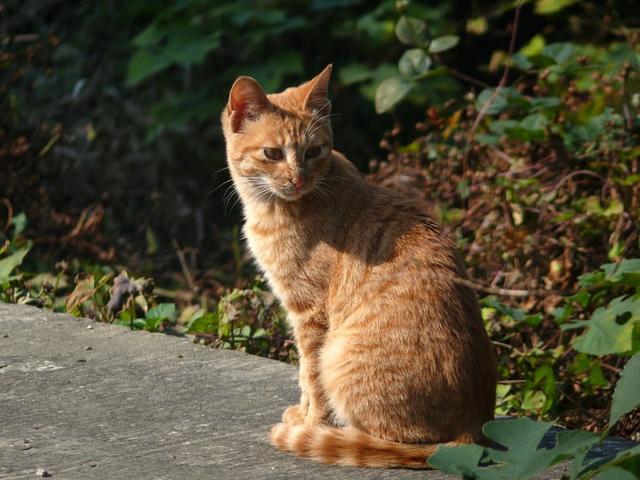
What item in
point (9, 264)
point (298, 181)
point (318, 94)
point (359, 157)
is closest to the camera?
point (298, 181)

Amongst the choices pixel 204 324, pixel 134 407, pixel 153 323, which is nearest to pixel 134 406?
pixel 134 407

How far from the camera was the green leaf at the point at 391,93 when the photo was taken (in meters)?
5.21

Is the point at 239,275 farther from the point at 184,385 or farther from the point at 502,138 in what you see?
the point at 184,385

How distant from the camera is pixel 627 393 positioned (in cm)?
248

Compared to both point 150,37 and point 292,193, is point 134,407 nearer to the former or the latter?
point 292,193

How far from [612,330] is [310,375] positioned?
1.00 meters

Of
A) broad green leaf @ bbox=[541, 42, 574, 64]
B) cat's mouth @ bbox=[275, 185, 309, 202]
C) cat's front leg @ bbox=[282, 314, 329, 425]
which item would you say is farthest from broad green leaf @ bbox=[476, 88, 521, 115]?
cat's front leg @ bbox=[282, 314, 329, 425]

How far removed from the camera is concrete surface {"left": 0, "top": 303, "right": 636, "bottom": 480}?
2.92 metres

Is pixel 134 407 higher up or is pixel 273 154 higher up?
pixel 273 154

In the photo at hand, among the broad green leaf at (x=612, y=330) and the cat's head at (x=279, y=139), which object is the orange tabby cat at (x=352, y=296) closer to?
the cat's head at (x=279, y=139)

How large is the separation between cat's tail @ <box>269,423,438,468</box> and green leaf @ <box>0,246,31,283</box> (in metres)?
2.32

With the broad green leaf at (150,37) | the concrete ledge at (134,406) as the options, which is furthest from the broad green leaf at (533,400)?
the broad green leaf at (150,37)

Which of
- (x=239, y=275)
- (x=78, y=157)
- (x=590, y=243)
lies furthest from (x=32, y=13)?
(x=590, y=243)

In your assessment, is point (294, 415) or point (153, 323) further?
point (153, 323)
